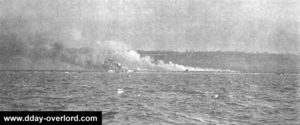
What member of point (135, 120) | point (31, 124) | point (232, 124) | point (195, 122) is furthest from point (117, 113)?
point (31, 124)

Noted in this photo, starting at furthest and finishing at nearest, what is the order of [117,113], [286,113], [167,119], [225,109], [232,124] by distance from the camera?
[225,109]
[286,113]
[117,113]
[167,119]
[232,124]

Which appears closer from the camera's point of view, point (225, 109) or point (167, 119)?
point (167, 119)

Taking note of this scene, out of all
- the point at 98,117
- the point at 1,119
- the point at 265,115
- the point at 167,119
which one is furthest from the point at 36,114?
the point at 265,115

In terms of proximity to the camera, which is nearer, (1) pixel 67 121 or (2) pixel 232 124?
(1) pixel 67 121

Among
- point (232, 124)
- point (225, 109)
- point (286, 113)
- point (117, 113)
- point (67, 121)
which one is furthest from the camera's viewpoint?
point (225, 109)

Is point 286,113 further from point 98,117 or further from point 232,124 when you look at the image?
point 98,117

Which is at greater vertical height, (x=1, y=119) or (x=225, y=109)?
→ (x=1, y=119)

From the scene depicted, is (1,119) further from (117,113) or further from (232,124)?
(232,124)

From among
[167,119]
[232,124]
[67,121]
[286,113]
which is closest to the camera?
[67,121]

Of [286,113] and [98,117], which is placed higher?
[98,117]
